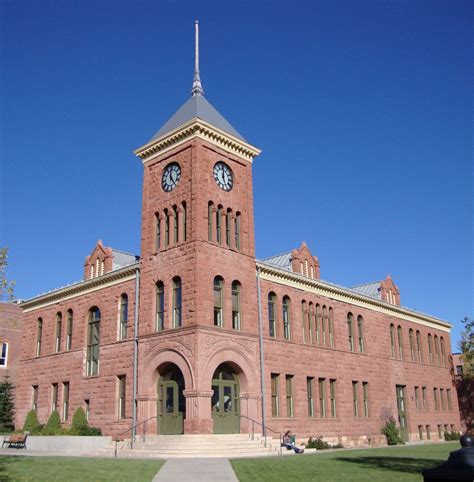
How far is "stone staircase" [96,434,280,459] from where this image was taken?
76.9 ft

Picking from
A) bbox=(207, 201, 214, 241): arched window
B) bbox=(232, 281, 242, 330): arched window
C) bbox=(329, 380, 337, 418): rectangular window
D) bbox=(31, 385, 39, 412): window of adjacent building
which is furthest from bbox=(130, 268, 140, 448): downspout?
bbox=(329, 380, 337, 418): rectangular window

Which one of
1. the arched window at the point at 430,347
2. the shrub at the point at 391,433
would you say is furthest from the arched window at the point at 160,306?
the arched window at the point at 430,347

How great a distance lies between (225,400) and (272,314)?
6.29m

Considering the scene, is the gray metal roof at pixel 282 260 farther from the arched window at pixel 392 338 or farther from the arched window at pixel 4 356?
the arched window at pixel 4 356

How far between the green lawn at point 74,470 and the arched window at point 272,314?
40.1 ft

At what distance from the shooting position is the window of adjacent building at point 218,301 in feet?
91.9

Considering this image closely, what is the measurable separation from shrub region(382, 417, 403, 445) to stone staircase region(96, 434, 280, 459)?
13.5m

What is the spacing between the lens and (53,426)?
30.8 m

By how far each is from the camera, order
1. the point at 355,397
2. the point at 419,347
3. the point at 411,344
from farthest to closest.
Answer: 1. the point at 419,347
2. the point at 411,344
3. the point at 355,397

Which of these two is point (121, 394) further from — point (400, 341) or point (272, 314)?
point (400, 341)

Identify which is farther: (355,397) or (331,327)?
(355,397)

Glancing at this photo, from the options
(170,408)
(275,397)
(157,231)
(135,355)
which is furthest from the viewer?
(157,231)

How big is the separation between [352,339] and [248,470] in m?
22.3

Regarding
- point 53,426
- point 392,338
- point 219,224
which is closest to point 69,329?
point 53,426
